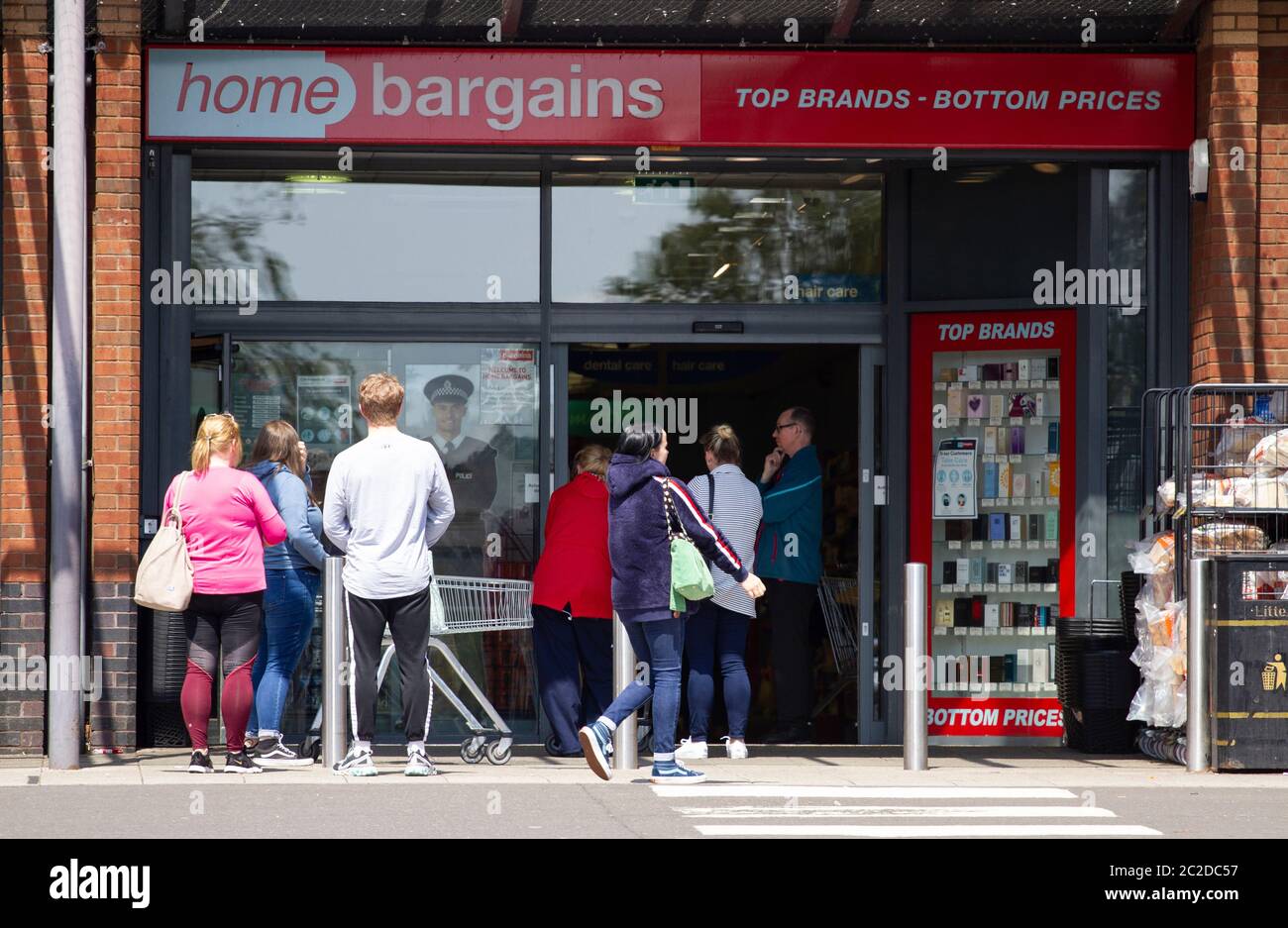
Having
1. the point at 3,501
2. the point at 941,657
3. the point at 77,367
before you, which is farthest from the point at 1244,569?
the point at 3,501

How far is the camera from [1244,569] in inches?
366

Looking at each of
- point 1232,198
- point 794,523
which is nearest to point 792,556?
point 794,523

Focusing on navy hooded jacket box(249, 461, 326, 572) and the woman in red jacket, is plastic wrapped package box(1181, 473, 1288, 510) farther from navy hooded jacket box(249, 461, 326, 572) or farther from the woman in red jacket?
navy hooded jacket box(249, 461, 326, 572)

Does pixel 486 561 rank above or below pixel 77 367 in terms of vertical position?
below

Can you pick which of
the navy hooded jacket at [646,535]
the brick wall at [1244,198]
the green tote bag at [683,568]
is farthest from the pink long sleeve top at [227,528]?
the brick wall at [1244,198]

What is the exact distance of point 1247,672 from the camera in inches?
364

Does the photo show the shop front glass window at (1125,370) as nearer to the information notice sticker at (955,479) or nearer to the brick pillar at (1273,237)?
the brick pillar at (1273,237)

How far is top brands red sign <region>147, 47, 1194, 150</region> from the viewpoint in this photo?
35.5 feet

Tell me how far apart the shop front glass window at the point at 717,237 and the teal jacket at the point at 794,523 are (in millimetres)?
1119

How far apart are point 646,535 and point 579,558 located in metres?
1.76

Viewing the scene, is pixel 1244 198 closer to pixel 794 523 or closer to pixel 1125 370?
pixel 1125 370

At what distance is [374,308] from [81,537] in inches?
105

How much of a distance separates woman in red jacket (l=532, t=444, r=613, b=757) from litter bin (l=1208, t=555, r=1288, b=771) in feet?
11.1

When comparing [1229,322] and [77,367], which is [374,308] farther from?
[1229,322]
